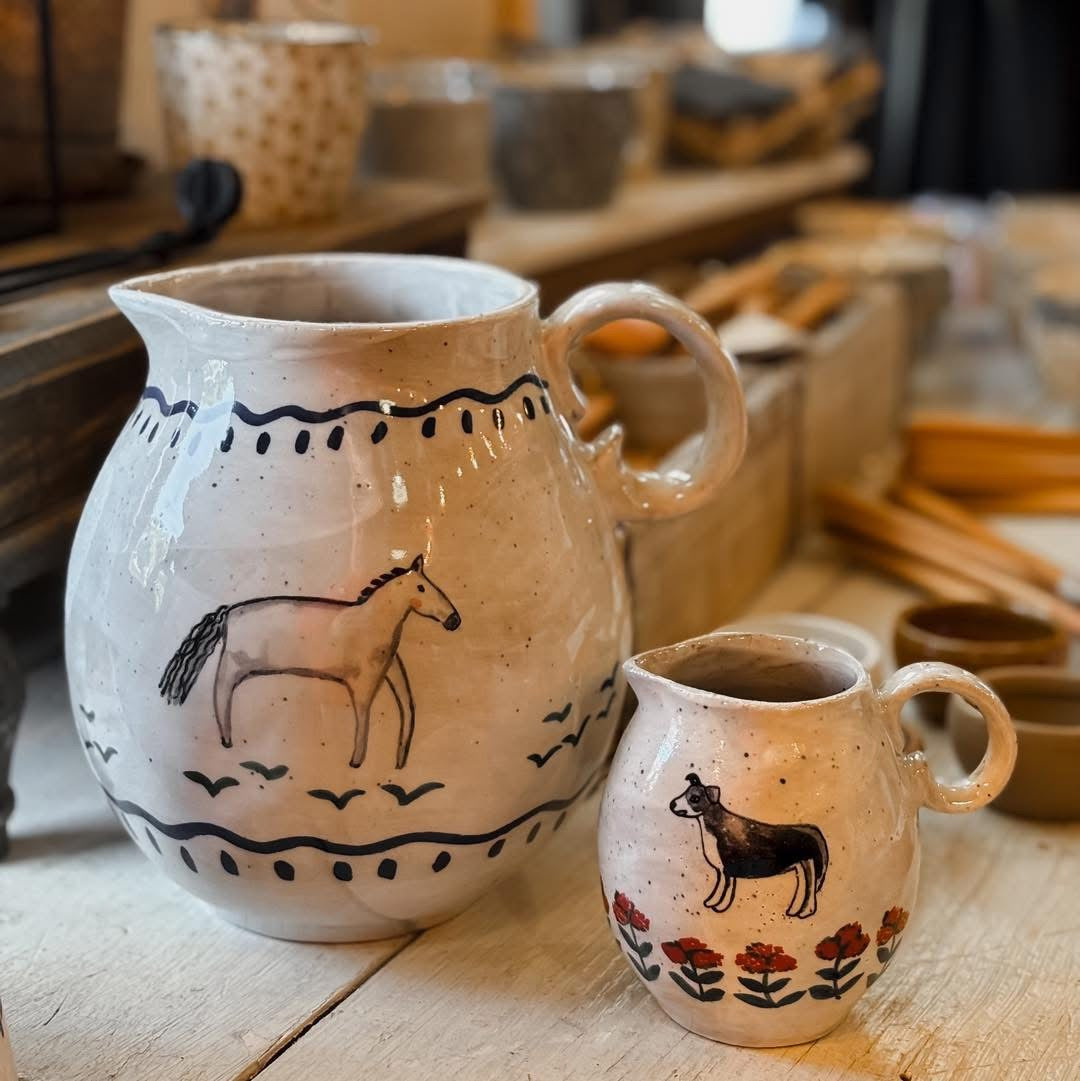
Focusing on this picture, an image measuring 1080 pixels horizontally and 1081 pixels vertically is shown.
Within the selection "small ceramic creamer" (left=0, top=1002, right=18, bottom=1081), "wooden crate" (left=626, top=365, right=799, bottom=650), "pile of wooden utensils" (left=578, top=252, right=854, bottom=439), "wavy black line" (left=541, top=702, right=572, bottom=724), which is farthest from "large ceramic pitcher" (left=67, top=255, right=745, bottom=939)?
"pile of wooden utensils" (left=578, top=252, right=854, bottom=439)

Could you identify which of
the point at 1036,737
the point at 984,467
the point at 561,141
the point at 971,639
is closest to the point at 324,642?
the point at 1036,737

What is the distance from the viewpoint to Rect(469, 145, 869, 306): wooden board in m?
1.26

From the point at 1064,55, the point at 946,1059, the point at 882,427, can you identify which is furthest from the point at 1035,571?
the point at 1064,55

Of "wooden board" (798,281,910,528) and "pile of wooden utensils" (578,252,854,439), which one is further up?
"pile of wooden utensils" (578,252,854,439)

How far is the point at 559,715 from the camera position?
1.96 feet

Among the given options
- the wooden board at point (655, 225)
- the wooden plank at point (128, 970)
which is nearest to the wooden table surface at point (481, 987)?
the wooden plank at point (128, 970)

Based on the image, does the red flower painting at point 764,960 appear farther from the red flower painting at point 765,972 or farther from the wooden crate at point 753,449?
the wooden crate at point 753,449

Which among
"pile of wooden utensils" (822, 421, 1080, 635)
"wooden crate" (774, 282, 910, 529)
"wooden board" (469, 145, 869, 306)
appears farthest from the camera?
"wooden board" (469, 145, 869, 306)

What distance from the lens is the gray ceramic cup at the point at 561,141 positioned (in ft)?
4.45

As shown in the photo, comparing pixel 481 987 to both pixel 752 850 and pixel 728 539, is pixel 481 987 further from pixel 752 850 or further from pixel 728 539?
pixel 728 539

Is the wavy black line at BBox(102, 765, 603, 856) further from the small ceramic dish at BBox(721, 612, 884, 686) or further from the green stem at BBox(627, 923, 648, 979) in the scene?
the small ceramic dish at BBox(721, 612, 884, 686)

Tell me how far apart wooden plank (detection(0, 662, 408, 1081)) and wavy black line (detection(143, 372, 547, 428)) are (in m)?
0.23

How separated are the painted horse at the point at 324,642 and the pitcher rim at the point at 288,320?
9cm

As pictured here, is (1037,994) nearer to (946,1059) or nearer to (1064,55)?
(946,1059)
